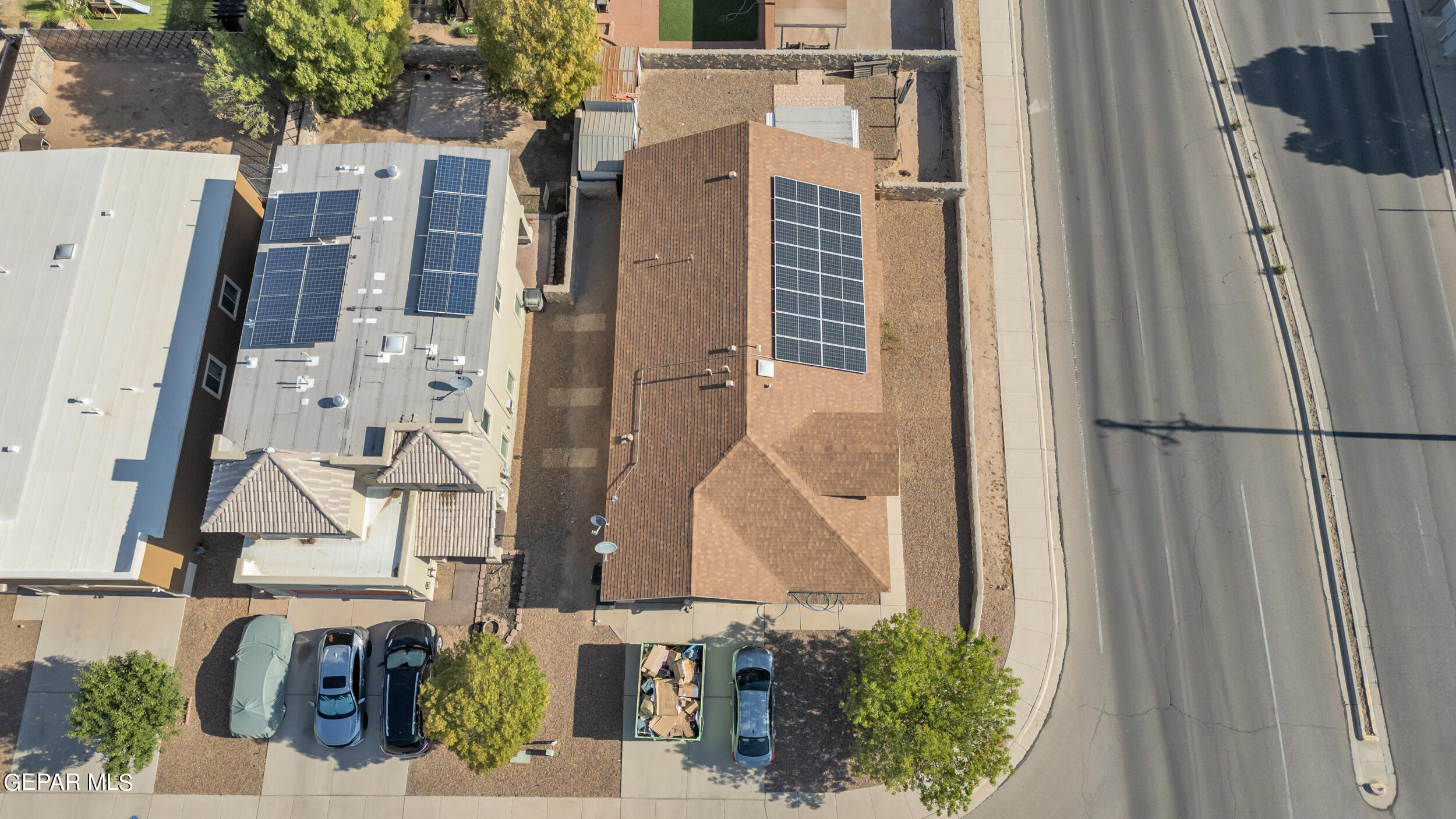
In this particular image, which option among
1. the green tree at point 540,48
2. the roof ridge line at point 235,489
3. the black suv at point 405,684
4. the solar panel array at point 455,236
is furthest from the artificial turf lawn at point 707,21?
the black suv at point 405,684

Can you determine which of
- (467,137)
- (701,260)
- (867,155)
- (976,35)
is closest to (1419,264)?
→ (976,35)

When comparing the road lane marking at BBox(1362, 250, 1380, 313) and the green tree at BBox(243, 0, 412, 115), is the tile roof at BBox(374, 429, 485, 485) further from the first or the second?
the road lane marking at BBox(1362, 250, 1380, 313)

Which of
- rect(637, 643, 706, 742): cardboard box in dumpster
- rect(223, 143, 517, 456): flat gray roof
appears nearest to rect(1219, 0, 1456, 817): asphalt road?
rect(637, 643, 706, 742): cardboard box in dumpster

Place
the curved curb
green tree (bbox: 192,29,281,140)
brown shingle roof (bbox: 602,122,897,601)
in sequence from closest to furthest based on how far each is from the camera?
brown shingle roof (bbox: 602,122,897,601)
the curved curb
green tree (bbox: 192,29,281,140)

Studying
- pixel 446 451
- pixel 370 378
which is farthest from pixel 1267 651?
pixel 370 378

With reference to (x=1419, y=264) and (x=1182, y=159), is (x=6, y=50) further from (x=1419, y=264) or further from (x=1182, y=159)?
(x=1419, y=264)

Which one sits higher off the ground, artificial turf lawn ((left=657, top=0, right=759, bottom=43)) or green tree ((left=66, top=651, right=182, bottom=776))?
artificial turf lawn ((left=657, top=0, right=759, bottom=43))
